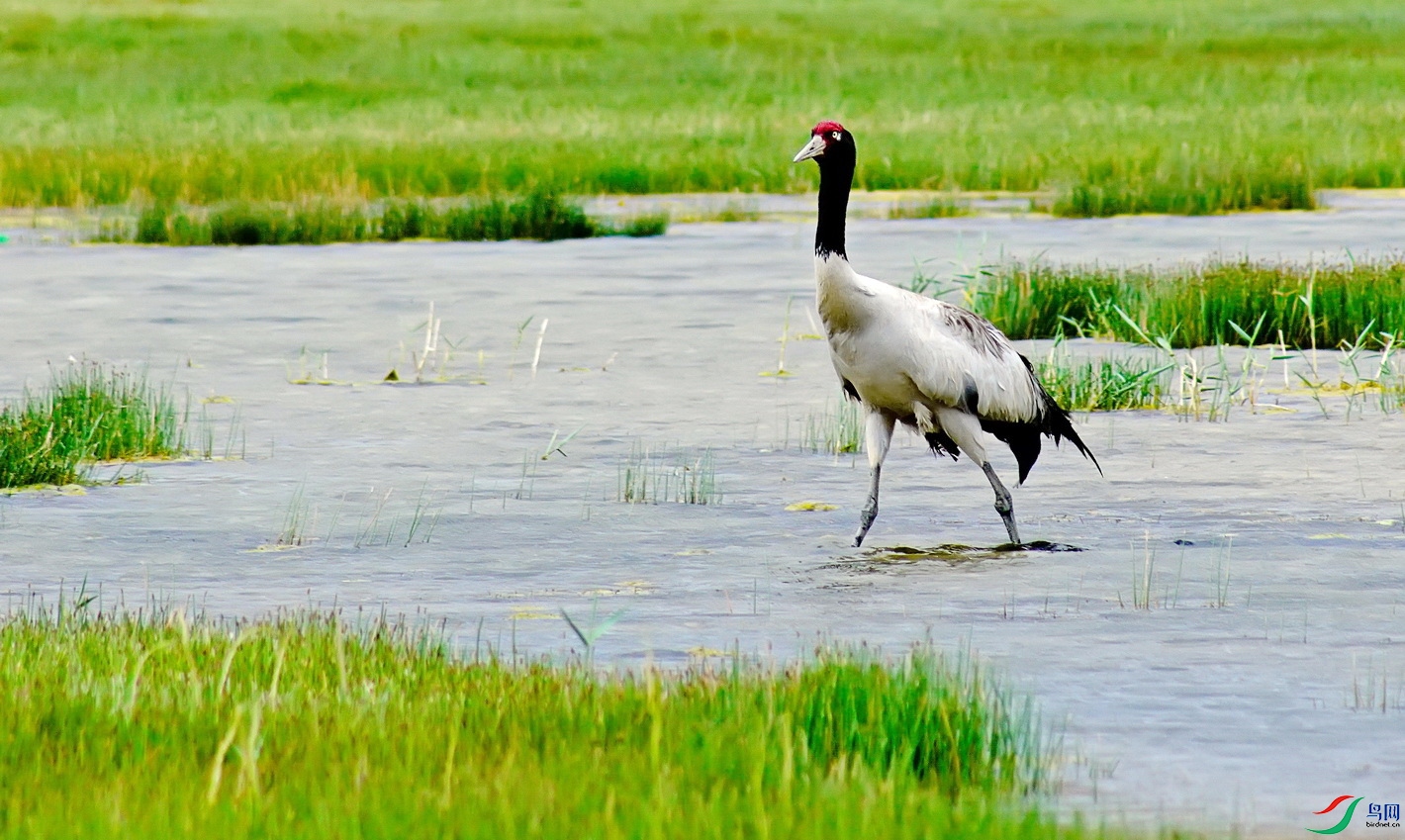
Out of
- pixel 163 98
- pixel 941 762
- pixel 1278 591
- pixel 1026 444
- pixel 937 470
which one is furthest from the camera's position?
pixel 163 98

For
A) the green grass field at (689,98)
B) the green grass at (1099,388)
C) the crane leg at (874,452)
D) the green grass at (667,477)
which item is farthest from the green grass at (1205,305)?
the green grass field at (689,98)

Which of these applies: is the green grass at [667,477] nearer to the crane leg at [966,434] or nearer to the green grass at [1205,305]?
the crane leg at [966,434]

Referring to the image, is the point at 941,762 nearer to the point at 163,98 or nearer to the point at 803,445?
the point at 803,445

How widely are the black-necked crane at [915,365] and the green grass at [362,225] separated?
1662 cm

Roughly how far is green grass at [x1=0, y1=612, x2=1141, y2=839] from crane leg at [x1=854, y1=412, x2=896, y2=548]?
2447mm

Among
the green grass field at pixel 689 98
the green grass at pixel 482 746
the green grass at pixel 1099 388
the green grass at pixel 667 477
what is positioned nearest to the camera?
the green grass at pixel 482 746

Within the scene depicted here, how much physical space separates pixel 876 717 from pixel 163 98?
4318cm

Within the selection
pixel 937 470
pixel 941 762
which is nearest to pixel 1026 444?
pixel 937 470

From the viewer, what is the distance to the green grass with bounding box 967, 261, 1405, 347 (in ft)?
55.3

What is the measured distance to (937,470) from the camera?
12273 mm

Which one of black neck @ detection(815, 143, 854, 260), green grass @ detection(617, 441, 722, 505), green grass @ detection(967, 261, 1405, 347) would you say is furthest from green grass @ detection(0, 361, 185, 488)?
green grass @ detection(967, 261, 1405, 347)

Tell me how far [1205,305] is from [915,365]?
7995 mm

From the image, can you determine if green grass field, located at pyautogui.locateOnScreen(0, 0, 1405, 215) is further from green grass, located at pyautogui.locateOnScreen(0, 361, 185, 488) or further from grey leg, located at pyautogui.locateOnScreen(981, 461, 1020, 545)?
grey leg, located at pyautogui.locateOnScreen(981, 461, 1020, 545)

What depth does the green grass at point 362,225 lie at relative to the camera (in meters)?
26.4
